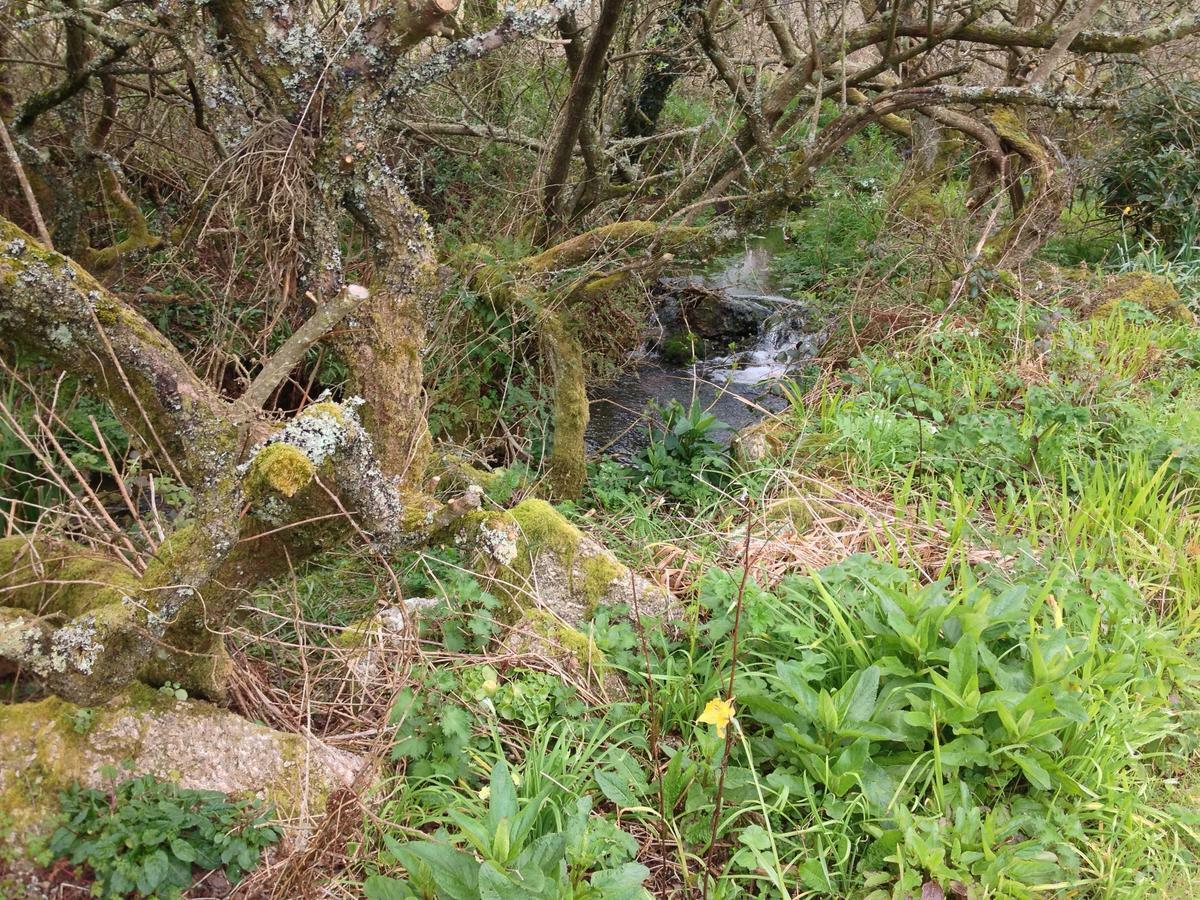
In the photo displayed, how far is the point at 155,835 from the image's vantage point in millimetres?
1857

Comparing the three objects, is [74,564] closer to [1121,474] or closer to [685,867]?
[685,867]

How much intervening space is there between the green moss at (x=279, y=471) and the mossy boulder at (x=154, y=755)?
0.70 metres

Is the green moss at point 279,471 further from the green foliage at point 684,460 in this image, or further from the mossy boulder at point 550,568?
the green foliage at point 684,460

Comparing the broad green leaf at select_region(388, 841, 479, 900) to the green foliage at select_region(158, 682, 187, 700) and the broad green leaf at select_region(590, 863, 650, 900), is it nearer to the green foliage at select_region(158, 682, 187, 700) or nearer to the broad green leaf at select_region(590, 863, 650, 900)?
the broad green leaf at select_region(590, 863, 650, 900)

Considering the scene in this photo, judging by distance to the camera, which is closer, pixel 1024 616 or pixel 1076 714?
pixel 1076 714

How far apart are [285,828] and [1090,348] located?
15.3 feet

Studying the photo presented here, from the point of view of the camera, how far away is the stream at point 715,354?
5.94m

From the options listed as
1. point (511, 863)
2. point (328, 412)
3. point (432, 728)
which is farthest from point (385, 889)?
point (328, 412)

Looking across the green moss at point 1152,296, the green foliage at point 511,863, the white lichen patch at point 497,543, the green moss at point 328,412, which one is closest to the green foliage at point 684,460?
the white lichen patch at point 497,543

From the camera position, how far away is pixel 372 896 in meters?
1.79

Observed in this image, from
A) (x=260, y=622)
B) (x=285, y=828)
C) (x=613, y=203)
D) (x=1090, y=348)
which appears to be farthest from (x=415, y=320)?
(x=1090, y=348)

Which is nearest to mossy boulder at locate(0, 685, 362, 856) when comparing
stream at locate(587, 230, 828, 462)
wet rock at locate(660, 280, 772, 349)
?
stream at locate(587, 230, 828, 462)

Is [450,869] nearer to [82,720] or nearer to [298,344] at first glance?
[82,720]

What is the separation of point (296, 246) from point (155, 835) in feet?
6.09
